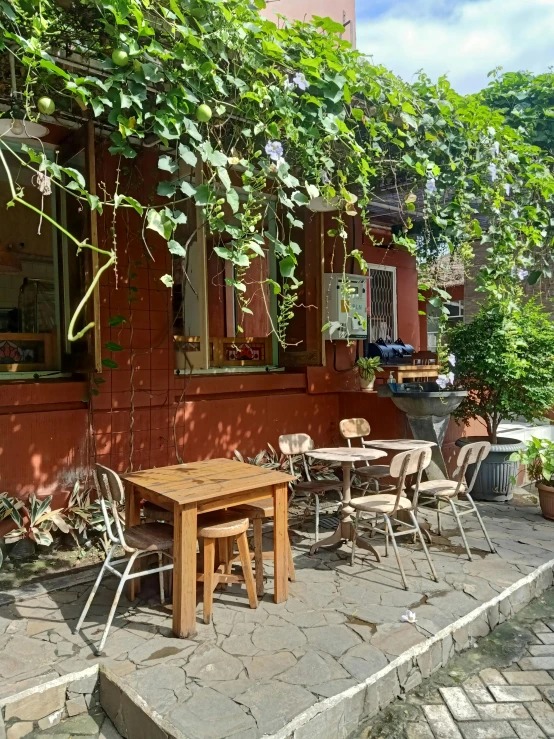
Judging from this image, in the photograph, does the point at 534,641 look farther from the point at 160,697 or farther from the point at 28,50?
the point at 28,50

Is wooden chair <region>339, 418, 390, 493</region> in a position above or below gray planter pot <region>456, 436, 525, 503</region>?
above

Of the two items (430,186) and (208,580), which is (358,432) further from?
(208,580)

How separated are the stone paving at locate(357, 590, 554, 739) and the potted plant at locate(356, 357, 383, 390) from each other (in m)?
3.75

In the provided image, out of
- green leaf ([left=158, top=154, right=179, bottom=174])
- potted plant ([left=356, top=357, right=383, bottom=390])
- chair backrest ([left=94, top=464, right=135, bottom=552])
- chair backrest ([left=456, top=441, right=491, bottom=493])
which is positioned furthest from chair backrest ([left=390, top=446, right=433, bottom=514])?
potted plant ([left=356, top=357, right=383, bottom=390])

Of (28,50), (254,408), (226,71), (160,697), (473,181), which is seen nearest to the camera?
(160,697)

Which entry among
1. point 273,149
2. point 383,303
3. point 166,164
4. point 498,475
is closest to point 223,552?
point 166,164

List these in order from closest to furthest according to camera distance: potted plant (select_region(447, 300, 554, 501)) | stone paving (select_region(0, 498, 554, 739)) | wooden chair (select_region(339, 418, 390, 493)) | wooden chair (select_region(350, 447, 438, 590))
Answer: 1. stone paving (select_region(0, 498, 554, 739))
2. wooden chair (select_region(350, 447, 438, 590))
3. wooden chair (select_region(339, 418, 390, 493))
4. potted plant (select_region(447, 300, 554, 501))

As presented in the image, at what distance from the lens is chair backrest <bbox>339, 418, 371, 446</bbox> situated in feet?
18.1

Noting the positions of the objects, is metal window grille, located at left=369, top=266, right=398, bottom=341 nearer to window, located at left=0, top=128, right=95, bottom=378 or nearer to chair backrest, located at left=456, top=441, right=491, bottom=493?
chair backrest, located at left=456, top=441, right=491, bottom=493

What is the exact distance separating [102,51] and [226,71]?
798 millimetres

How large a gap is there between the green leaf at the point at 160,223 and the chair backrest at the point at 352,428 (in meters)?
2.99

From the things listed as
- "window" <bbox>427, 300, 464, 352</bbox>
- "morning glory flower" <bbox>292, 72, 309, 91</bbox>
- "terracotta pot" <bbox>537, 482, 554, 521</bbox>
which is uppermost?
"morning glory flower" <bbox>292, 72, 309, 91</bbox>

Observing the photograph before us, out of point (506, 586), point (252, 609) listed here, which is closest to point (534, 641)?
point (506, 586)

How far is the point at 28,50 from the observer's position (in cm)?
283
